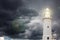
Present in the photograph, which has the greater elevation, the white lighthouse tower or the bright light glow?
the bright light glow

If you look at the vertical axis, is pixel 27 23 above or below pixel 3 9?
below

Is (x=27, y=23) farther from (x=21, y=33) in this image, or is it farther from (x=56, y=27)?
(x=56, y=27)

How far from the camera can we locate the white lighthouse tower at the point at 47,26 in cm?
805

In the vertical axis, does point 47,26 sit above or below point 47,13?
below

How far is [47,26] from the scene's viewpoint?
8508mm

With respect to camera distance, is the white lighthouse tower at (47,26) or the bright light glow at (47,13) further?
the white lighthouse tower at (47,26)

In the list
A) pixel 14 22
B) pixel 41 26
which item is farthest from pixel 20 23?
pixel 41 26

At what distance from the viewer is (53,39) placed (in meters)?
7.96

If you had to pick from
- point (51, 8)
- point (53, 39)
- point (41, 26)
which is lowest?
point (53, 39)

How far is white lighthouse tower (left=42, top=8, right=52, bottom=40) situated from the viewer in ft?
26.4

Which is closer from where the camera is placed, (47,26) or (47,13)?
(47,13)

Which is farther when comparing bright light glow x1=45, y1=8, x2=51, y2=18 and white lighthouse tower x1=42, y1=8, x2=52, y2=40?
white lighthouse tower x1=42, y1=8, x2=52, y2=40

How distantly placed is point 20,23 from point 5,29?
2.07 ft

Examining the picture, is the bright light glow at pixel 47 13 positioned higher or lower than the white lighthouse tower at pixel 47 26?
higher
